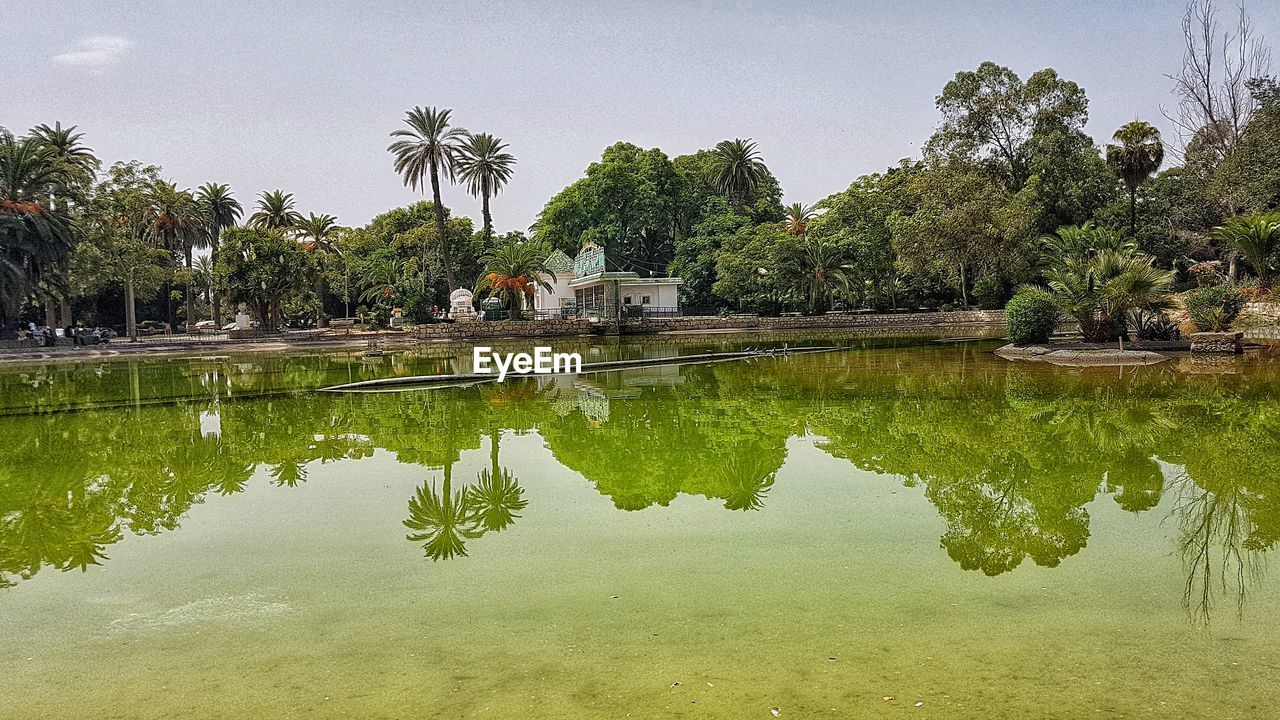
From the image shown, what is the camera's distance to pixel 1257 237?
83.6 feet

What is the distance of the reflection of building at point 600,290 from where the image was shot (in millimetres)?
46500

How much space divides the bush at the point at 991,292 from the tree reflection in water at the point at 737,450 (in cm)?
3058

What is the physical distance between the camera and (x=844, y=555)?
583cm

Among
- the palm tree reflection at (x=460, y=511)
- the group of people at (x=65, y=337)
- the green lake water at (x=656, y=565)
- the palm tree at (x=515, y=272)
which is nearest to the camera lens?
Answer: the green lake water at (x=656, y=565)

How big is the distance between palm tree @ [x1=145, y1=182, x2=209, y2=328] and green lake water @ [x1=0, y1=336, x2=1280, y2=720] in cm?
4214

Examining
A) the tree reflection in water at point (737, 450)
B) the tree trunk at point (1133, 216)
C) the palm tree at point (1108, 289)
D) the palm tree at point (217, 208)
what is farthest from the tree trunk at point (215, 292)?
the tree trunk at point (1133, 216)

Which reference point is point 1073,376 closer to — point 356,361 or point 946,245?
point 356,361

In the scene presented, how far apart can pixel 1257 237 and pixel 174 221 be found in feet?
187

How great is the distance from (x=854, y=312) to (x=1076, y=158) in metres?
14.7

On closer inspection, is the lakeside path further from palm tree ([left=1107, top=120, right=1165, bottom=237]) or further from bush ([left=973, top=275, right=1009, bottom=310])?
palm tree ([left=1107, top=120, right=1165, bottom=237])

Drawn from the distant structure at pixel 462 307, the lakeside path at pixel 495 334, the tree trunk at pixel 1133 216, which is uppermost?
the tree trunk at pixel 1133 216

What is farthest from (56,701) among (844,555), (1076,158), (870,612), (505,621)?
(1076,158)

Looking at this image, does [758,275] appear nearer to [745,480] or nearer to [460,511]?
[745,480]

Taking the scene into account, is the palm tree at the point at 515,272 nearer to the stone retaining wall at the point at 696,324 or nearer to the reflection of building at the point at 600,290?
the stone retaining wall at the point at 696,324
